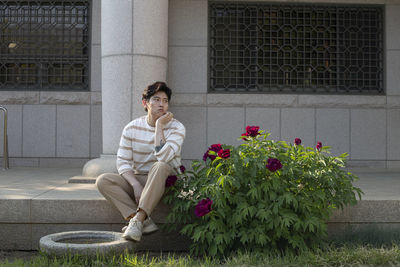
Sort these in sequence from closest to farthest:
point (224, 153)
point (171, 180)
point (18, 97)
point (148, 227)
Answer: point (224, 153) < point (148, 227) < point (171, 180) < point (18, 97)

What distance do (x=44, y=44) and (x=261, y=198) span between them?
703cm

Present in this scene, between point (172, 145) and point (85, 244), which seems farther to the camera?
point (172, 145)

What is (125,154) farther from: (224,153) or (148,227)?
(224,153)

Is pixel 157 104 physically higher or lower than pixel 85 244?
higher

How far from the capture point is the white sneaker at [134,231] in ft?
13.2

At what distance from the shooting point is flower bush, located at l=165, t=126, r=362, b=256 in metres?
3.99

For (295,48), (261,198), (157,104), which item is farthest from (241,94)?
(261,198)

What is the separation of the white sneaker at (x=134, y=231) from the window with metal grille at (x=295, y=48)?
5.59m

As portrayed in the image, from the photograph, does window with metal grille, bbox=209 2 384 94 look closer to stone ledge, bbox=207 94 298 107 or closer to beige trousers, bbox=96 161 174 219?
stone ledge, bbox=207 94 298 107

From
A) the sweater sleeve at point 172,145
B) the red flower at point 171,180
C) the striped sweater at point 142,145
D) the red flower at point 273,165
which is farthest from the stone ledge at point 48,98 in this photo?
the red flower at point 273,165

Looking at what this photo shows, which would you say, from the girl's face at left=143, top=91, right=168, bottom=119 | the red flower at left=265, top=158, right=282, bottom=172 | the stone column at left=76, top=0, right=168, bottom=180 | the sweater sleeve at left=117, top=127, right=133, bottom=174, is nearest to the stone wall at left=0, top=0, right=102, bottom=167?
the stone column at left=76, top=0, right=168, bottom=180

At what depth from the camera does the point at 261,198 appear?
4145 millimetres

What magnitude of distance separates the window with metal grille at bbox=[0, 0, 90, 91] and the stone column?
99.3 inches

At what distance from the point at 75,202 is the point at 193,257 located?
4.71ft
